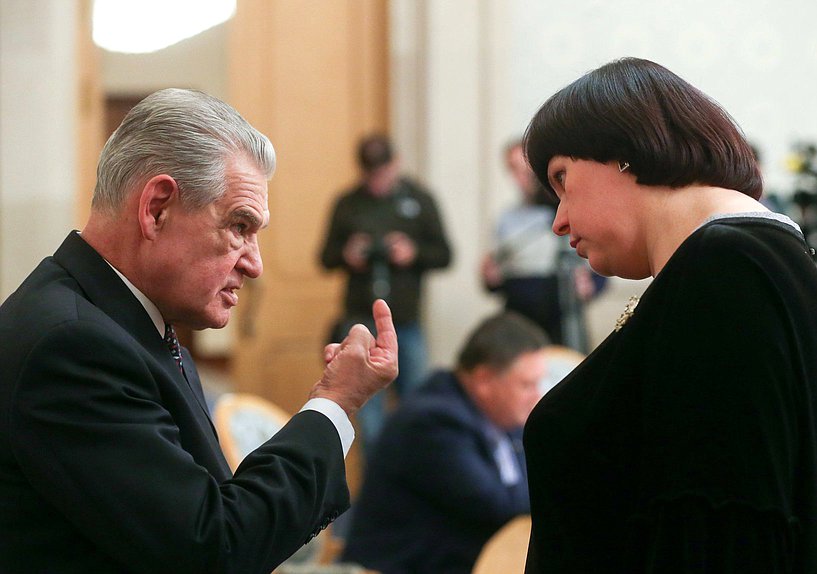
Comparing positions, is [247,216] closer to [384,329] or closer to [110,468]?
[384,329]

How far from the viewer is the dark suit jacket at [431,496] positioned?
349 centimetres

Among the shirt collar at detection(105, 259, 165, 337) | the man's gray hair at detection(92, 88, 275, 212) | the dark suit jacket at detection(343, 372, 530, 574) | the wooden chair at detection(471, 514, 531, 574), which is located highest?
the man's gray hair at detection(92, 88, 275, 212)

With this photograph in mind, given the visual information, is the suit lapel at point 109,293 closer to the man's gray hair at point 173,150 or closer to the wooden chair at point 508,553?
the man's gray hair at point 173,150

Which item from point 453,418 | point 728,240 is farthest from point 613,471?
point 453,418

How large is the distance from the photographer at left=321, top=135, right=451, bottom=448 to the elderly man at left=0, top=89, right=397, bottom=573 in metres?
4.14

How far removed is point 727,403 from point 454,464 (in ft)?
7.24

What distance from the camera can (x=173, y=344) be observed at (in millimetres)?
1762

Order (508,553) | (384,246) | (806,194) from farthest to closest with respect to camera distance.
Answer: (384,246) < (806,194) < (508,553)

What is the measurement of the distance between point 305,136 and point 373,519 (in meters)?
3.79

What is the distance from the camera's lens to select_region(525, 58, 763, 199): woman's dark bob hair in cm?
149

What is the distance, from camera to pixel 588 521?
Result: 1.53m

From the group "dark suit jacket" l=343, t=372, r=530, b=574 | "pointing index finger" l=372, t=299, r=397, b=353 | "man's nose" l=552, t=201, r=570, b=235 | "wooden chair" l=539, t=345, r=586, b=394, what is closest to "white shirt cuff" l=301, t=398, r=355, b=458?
"pointing index finger" l=372, t=299, r=397, b=353

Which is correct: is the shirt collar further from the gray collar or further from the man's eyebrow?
the gray collar

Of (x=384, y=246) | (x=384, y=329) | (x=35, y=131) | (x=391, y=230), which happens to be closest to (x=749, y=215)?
(x=384, y=329)
